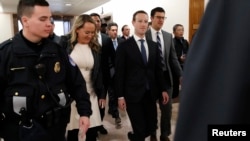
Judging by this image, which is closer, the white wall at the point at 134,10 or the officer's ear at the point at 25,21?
the officer's ear at the point at 25,21

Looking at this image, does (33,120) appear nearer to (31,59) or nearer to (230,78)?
(31,59)

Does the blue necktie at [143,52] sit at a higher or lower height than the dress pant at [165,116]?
higher

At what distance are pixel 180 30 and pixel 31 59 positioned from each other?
3281mm

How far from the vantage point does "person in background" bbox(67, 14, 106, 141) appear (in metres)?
2.69

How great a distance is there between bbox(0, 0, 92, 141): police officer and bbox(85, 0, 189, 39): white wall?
4879mm

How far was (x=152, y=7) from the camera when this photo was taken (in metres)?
7.84

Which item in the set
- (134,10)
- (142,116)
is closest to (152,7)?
(134,10)

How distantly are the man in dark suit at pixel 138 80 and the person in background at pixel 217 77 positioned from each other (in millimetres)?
2354

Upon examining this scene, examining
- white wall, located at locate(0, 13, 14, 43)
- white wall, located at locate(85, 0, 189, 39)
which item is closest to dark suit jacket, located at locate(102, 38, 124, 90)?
white wall, located at locate(85, 0, 189, 39)

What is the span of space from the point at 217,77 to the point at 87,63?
2420 mm

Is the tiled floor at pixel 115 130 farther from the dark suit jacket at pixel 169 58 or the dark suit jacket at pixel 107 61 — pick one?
the dark suit jacket at pixel 107 61

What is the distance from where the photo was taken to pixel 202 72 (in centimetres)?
35

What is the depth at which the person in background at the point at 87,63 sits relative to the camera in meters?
2.69

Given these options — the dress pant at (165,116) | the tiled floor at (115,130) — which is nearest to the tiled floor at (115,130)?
the tiled floor at (115,130)
